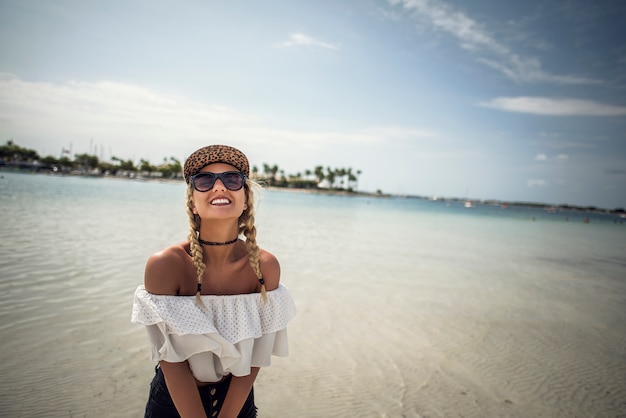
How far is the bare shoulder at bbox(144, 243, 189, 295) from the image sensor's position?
5.41 feet

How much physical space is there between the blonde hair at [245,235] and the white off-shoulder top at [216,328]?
0.09 metres

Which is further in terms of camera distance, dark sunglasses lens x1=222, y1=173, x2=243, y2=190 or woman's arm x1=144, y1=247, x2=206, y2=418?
dark sunglasses lens x1=222, y1=173, x2=243, y2=190

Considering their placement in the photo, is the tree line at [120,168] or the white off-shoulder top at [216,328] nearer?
the white off-shoulder top at [216,328]

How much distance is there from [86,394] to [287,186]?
14266 centimetres

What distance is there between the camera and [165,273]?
1.67 meters

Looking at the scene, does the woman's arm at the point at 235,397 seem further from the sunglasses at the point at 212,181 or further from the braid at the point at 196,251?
the sunglasses at the point at 212,181

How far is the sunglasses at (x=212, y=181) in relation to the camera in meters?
1.87

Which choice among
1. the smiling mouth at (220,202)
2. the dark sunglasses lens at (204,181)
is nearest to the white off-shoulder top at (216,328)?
the smiling mouth at (220,202)

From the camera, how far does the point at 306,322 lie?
6.01 meters

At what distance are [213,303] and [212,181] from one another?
0.71m

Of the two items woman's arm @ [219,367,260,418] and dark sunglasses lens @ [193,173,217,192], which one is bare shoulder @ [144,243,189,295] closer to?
dark sunglasses lens @ [193,173,217,192]

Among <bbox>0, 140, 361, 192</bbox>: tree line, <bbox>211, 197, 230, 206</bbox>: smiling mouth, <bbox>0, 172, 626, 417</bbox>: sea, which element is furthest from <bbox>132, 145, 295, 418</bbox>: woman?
<bbox>0, 140, 361, 192</bbox>: tree line

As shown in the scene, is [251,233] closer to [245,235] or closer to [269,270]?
[245,235]

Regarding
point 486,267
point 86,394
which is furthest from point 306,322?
point 486,267
